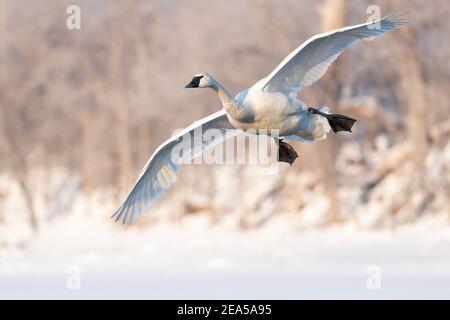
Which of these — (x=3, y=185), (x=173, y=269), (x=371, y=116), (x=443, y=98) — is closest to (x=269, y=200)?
(x=371, y=116)

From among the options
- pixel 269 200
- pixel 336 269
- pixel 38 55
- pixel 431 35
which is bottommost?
pixel 336 269

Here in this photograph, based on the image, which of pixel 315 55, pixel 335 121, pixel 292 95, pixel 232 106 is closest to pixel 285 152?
pixel 335 121

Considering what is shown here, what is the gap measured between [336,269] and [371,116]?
741 centimetres

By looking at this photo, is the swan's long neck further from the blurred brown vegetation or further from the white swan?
the blurred brown vegetation

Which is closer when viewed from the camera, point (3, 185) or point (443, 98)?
point (443, 98)

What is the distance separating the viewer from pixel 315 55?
30.8 ft

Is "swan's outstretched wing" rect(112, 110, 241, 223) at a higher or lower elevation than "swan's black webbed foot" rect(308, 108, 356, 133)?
lower

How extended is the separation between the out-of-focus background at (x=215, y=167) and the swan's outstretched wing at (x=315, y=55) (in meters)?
5.87

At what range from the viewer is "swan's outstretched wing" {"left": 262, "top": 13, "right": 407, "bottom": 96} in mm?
8922

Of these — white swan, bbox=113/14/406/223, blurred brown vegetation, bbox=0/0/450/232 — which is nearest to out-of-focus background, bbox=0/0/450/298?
blurred brown vegetation, bbox=0/0/450/232

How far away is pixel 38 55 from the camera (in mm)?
34250

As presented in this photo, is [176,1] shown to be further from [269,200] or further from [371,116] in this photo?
[371,116]

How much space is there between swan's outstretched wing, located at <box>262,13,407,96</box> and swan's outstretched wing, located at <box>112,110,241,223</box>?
756mm

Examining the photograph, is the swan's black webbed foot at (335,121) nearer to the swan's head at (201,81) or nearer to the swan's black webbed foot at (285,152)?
the swan's black webbed foot at (285,152)
